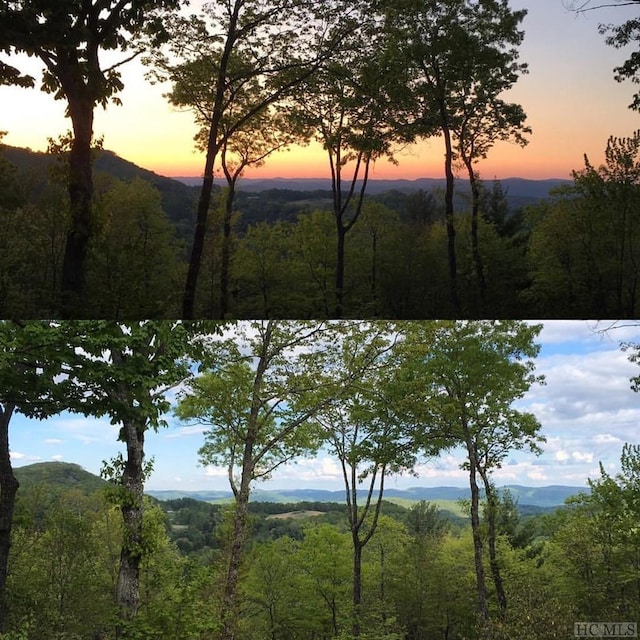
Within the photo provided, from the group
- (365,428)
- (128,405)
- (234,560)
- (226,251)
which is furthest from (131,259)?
(365,428)

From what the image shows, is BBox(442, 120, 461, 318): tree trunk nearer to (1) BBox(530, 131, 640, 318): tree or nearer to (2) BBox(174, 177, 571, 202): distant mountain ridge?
(2) BBox(174, 177, 571, 202): distant mountain ridge

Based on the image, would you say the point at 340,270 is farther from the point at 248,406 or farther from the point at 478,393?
the point at 478,393

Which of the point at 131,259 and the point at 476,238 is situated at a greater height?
the point at 476,238

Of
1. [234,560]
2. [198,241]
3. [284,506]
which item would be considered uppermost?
[198,241]

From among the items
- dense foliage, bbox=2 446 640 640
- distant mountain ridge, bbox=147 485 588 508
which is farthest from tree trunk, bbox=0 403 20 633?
distant mountain ridge, bbox=147 485 588 508

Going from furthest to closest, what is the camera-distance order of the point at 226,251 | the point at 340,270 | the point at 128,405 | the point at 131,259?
the point at 128,405 < the point at 340,270 < the point at 226,251 < the point at 131,259

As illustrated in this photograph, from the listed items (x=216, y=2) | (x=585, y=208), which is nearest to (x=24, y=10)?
(x=216, y=2)

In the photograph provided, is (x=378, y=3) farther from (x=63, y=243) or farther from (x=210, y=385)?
(x=210, y=385)
